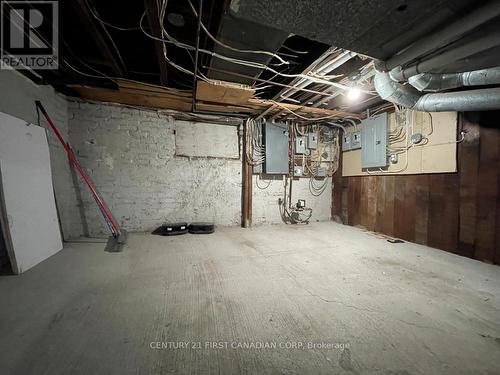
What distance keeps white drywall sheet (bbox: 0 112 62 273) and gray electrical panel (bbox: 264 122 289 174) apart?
3110 millimetres

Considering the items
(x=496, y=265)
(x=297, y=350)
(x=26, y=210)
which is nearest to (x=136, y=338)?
(x=297, y=350)

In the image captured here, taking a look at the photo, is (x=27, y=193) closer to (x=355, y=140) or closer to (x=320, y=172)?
(x=320, y=172)

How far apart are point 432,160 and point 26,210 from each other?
4.80 m

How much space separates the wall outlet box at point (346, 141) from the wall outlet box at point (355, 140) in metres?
0.08

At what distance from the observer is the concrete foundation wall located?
6.49 ft

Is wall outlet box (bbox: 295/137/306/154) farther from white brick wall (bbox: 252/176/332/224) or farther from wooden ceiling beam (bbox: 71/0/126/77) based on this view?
wooden ceiling beam (bbox: 71/0/126/77)

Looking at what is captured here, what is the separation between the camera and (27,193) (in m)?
2.00

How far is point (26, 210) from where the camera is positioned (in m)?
1.96

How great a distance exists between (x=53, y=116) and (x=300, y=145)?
12.8 feet

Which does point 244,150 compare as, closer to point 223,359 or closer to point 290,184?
point 290,184

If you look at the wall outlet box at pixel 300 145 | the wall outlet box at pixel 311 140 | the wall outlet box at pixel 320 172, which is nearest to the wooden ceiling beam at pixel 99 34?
the wall outlet box at pixel 300 145

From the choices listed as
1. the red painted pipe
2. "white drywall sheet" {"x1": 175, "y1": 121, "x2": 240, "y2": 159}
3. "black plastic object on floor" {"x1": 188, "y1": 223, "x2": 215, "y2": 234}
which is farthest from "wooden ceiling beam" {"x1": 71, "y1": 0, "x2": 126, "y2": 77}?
"black plastic object on floor" {"x1": 188, "y1": 223, "x2": 215, "y2": 234}


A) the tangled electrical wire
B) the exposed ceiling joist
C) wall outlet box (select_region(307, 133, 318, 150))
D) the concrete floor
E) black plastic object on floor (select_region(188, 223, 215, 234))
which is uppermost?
the exposed ceiling joist

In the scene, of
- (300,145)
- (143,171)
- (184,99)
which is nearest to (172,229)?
(143,171)
